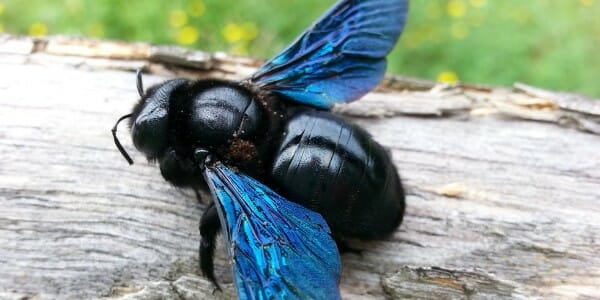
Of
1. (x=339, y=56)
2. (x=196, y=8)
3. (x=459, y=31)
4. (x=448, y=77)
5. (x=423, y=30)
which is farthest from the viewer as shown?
(x=423, y=30)

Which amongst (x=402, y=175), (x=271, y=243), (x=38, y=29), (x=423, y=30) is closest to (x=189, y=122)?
(x=271, y=243)

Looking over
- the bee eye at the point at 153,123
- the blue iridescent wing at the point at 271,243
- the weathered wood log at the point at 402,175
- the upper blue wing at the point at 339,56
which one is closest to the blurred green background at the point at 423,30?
the weathered wood log at the point at 402,175

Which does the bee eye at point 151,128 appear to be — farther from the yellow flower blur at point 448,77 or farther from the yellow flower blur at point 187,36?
the yellow flower blur at point 448,77

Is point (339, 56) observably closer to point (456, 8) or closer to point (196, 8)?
point (196, 8)

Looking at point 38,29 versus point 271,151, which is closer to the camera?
point 271,151

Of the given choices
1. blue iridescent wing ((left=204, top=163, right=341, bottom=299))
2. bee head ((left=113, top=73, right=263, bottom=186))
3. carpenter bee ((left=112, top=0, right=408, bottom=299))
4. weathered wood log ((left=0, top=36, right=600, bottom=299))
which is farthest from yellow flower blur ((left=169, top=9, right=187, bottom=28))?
blue iridescent wing ((left=204, top=163, right=341, bottom=299))

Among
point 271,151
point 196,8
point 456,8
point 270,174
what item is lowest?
point 270,174
